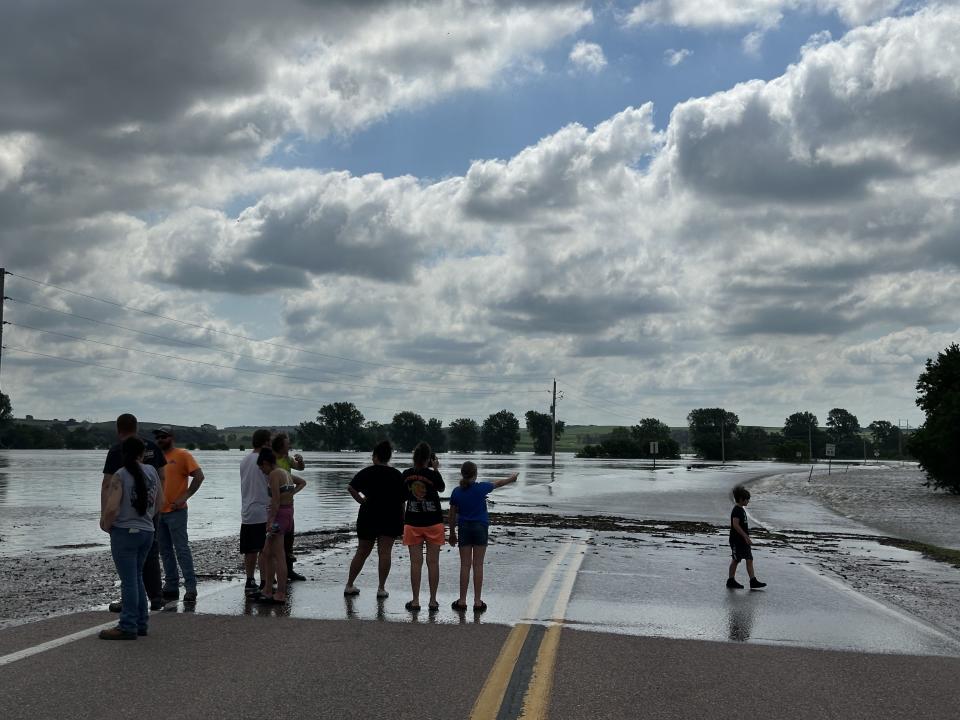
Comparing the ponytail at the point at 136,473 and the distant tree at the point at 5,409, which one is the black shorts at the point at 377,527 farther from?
the distant tree at the point at 5,409

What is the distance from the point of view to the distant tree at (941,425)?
46.3 metres

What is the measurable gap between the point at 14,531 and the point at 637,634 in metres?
17.3

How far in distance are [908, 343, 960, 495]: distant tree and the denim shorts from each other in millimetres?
41865

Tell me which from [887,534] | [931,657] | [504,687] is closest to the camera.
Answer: [504,687]

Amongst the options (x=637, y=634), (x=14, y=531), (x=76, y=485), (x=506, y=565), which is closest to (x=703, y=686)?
(x=637, y=634)

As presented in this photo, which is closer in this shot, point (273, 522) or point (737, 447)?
point (273, 522)

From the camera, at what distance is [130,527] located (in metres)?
8.56

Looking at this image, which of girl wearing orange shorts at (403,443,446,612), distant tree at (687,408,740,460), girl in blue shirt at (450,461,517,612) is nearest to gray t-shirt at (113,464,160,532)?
girl wearing orange shorts at (403,443,446,612)

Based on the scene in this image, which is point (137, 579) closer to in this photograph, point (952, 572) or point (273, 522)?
point (273, 522)

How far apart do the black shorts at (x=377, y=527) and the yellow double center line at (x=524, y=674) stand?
175cm

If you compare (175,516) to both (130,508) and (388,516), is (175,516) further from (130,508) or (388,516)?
(388,516)

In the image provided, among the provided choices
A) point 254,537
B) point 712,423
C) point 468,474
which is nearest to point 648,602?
point 468,474

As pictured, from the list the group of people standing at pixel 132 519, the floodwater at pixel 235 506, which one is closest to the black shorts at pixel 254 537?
the group of people standing at pixel 132 519

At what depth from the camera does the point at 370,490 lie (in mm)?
10836
